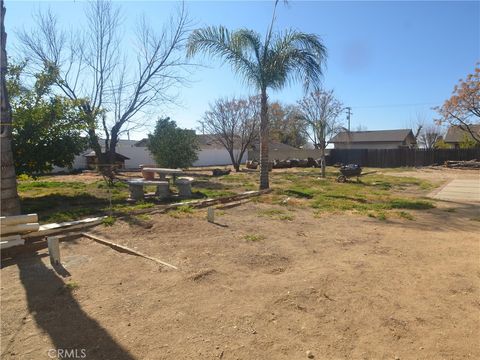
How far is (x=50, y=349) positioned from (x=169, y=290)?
122 centimetres

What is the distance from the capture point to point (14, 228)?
4.75m

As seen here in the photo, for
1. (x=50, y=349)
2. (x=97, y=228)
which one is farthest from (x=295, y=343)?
(x=97, y=228)

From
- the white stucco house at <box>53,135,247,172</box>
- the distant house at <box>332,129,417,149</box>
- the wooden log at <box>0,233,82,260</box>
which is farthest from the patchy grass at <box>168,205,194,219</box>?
the distant house at <box>332,129,417,149</box>

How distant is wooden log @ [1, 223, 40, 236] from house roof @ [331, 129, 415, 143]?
160 ft

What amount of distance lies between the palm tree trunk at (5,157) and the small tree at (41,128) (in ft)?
12.4

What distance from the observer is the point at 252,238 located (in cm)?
557

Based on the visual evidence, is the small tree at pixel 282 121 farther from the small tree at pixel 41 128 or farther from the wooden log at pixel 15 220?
the wooden log at pixel 15 220

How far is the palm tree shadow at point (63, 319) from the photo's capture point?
256 centimetres

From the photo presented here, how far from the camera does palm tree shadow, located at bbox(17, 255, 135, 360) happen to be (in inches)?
101

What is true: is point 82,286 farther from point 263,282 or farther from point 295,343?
point 295,343

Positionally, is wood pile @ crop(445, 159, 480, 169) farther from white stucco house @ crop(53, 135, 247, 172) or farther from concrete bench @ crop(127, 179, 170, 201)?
concrete bench @ crop(127, 179, 170, 201)

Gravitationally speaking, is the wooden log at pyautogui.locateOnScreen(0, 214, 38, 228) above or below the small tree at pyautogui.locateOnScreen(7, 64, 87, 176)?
below

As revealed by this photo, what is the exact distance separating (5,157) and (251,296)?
4.77 meters

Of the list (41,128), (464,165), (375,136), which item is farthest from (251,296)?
(375,136)
